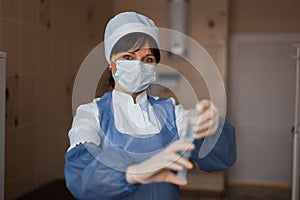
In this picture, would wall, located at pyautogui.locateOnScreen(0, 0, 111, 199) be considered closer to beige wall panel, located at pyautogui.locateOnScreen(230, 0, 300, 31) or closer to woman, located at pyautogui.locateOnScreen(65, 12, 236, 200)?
woman, located at pyautogui.locateOnScreen(65, 12, 236, 200)

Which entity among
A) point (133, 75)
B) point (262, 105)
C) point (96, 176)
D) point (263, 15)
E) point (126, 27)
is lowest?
point (96, 176)

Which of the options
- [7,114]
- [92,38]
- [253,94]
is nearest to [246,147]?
[253,94]

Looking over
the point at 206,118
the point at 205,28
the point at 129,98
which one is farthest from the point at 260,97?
the point at 206,118

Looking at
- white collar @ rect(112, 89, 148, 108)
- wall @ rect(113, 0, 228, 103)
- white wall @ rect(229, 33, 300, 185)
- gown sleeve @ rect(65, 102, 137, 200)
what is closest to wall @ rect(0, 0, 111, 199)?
wall @ rect(113, 0, 228, 103)

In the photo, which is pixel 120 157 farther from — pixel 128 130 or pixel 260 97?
pixel 260 97

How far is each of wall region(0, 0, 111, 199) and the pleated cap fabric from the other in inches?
44.0

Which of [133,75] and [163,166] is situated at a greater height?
[133,75]

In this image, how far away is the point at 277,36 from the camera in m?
3.62

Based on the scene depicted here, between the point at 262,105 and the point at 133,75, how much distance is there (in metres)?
2.95

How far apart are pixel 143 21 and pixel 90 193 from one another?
0.41 metres

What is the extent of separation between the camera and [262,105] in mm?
3725

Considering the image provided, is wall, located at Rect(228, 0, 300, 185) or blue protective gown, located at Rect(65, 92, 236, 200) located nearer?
blue protective gown, located at Rect(65, 92, 236, 200)

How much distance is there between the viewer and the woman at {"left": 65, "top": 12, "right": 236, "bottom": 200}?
796mm

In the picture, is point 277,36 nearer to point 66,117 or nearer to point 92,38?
point 92,38
